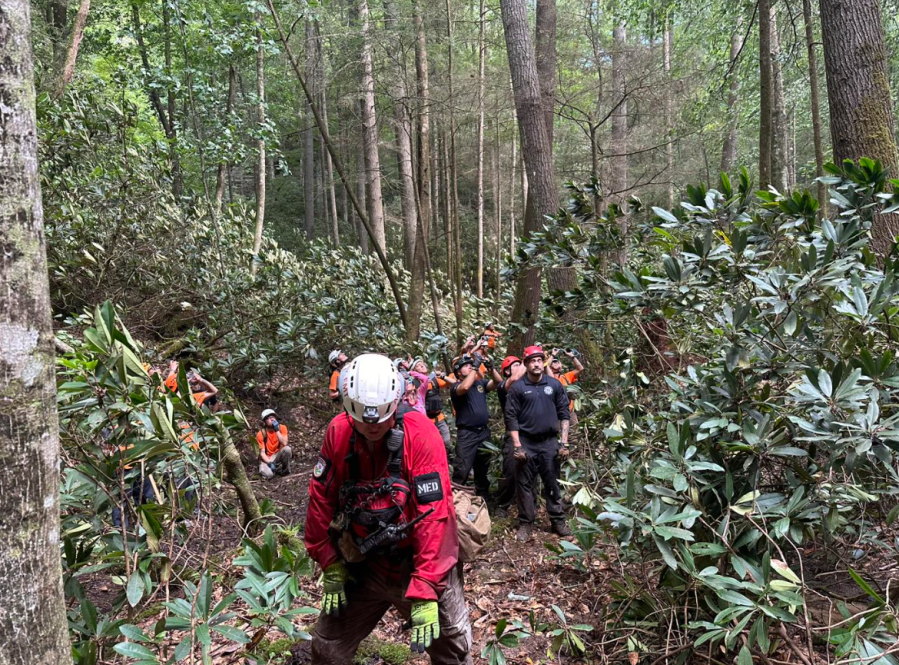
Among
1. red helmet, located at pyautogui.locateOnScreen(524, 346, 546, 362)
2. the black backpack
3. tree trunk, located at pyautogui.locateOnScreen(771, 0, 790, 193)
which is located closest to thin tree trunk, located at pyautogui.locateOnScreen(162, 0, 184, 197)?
the black backpack

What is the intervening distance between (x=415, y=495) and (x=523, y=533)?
3.71 meters

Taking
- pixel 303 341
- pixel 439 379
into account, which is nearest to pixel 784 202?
pixel 439 379

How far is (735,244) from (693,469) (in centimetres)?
123

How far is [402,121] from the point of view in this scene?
1034cm

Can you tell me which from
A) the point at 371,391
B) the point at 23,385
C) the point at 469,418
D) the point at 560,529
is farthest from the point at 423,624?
the point at 469,418

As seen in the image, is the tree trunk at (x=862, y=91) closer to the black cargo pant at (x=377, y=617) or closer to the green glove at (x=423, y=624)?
the black cargo pant at (x=377, y=617)

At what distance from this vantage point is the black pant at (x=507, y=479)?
6.26 m

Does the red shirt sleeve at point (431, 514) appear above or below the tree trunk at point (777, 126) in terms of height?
below

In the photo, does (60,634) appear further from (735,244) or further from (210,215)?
(210,215)

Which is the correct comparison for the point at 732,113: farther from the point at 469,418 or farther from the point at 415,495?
the point at 415,495

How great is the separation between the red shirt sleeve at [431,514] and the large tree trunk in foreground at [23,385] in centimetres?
136

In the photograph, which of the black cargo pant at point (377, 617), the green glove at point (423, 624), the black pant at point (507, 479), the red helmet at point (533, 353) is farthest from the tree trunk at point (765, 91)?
the green glove at point (423, 624)

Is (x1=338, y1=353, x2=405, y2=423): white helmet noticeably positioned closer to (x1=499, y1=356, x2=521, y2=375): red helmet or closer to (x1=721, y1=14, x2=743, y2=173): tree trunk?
(x1=499, y1=356, x2=521, y2=375): red helmet

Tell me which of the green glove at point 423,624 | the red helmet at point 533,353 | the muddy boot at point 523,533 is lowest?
the muddy boot at point 523,533
